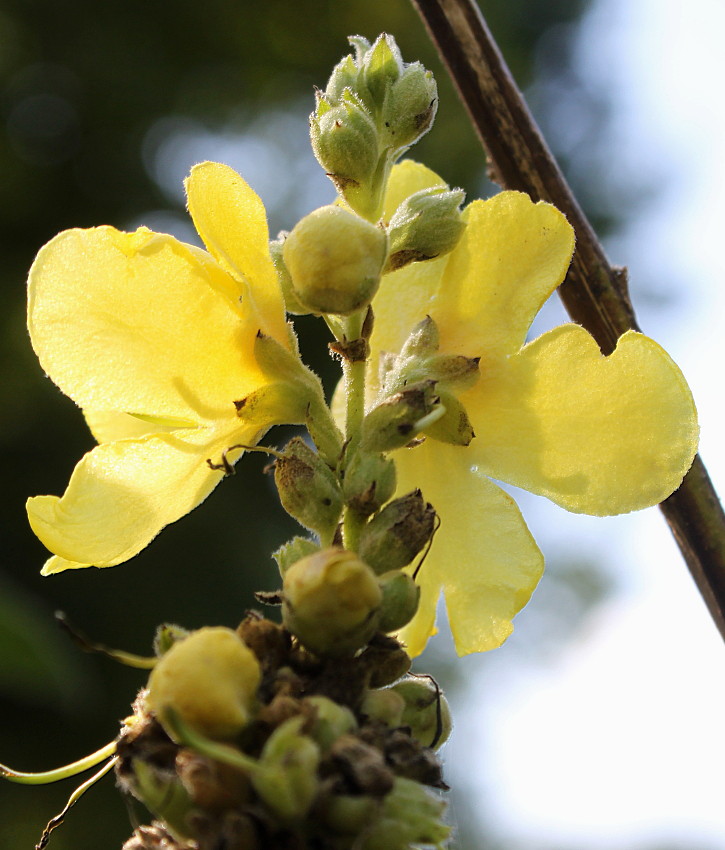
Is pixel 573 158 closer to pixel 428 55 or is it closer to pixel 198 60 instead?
pixel 428 55

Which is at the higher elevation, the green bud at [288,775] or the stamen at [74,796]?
the green bud at [288,775]

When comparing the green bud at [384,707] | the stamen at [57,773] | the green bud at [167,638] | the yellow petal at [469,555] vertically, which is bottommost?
the yellow petal at [469,555]

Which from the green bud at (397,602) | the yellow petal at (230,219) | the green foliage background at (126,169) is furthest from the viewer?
the green foliage background at (126,169)

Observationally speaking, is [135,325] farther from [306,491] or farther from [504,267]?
[504,267]

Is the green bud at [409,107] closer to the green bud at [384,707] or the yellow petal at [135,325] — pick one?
the yellow petal at [135,325]

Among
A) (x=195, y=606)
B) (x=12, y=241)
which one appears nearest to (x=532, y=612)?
(x=195, y=606)

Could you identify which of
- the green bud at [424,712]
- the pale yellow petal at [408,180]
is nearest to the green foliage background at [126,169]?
the pale yellow petal at [408,180]
